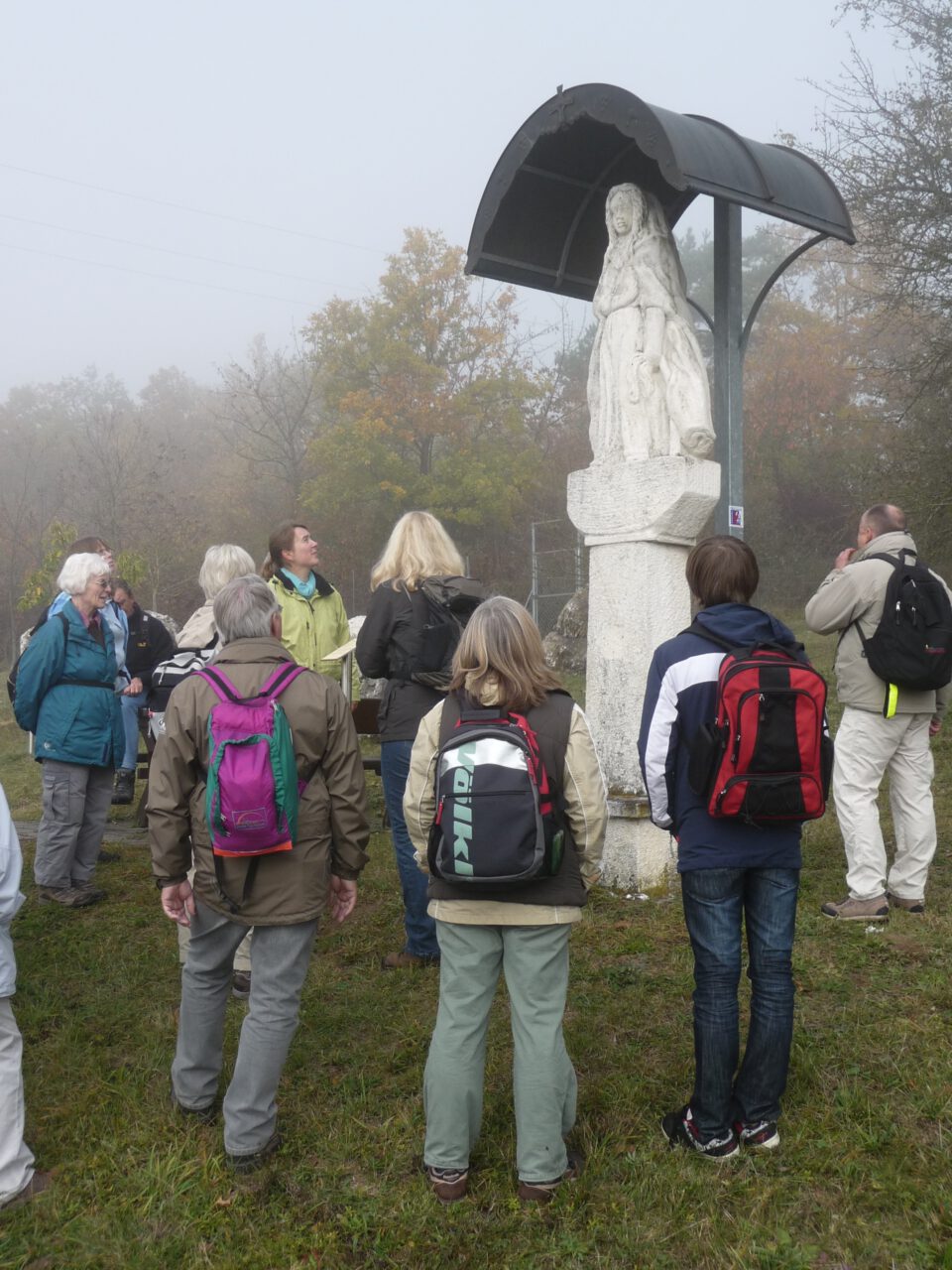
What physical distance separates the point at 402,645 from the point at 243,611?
1.37 m

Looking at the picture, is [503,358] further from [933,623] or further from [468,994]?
[468,994]

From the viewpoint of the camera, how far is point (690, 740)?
3.07 m

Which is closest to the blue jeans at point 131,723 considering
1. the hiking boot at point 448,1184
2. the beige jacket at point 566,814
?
the beige jacket at point 566,814

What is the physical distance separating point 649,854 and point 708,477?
2.11 metres

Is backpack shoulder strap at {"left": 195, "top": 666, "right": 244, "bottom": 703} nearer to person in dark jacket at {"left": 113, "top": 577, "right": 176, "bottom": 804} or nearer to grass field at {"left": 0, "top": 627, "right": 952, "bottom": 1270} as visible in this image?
grass field at {"left": 0, "top": 627, "right": 952, "bottom": 1270}

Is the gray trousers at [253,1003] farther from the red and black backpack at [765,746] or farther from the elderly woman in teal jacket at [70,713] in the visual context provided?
the elderly woman in teal jacket at [70,713]

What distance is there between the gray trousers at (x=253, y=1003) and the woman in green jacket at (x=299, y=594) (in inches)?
77.4

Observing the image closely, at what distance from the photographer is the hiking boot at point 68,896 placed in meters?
6.09

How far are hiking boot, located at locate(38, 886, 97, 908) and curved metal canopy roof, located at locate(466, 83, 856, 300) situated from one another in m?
4.65

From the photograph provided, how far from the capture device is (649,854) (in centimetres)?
575

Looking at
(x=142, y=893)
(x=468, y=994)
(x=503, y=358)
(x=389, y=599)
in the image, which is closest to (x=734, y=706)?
(x=468, y=994)

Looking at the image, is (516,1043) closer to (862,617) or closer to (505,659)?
(505,659)

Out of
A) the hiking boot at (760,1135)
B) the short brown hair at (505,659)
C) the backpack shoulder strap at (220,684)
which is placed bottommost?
the hiking boot at (760,1135)

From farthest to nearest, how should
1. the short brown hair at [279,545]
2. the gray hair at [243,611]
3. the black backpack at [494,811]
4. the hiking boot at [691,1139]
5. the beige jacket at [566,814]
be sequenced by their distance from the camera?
the short brown hair at [279,545], the gray hair at [243,611], the hiking boot at [691,1139], the beige jacket at [566,814], the black backpack at [494,811]
